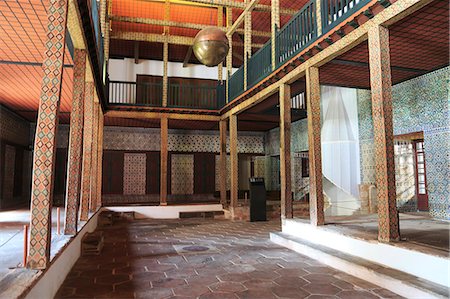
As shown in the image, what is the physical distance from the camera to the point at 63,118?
500 inches

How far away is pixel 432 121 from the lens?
295 inches

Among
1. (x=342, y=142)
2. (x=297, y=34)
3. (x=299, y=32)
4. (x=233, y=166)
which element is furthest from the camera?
(x=233, y=166)

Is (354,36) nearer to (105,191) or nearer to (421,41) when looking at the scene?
(421,41)

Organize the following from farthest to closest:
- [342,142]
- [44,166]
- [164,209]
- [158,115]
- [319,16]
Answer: [158,115] → [164,209] → [342,142] → [319,16] → [44,166]

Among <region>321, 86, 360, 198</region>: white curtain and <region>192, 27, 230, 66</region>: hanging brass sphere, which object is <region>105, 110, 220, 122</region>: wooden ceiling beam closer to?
<region>321, 86, 360, 198</region>: white curtain

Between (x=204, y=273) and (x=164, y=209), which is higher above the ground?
(x=164, y=209)

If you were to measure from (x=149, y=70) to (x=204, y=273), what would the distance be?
37.8 feet

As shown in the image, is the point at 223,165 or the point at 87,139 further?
the point at 223,165

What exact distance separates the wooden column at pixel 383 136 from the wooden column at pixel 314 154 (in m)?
1.63

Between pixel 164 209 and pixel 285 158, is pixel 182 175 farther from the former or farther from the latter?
pixel 285 158

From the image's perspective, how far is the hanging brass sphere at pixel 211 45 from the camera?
5.72m

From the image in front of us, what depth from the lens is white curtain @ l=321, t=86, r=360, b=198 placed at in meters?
9.71

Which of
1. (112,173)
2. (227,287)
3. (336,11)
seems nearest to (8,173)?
(112,173)

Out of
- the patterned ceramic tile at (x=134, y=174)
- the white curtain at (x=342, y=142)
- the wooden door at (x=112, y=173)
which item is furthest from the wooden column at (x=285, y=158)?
the wooden door at (x=112, y=173)
